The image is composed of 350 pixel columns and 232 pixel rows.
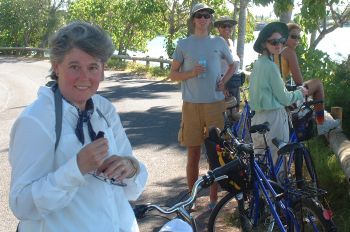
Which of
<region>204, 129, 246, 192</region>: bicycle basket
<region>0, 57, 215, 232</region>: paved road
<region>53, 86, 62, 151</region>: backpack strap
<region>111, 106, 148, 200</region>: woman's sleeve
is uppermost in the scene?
<region>53, 86, 62, 151</region>: backpack strap

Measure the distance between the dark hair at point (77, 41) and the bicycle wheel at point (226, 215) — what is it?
2329 mm

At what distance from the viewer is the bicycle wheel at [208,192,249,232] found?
4.30m

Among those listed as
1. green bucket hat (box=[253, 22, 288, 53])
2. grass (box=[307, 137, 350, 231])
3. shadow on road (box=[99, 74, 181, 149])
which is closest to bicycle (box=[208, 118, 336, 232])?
grass (box=[307, 137, 350, 231])

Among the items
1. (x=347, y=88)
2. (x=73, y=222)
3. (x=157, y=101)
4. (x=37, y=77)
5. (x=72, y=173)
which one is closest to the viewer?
(x=72, y=173)

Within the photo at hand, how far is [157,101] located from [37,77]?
32.9 ft

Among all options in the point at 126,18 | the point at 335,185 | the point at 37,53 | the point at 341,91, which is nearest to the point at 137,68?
the point at 126,18

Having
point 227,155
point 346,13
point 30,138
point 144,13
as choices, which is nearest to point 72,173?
point 30,138

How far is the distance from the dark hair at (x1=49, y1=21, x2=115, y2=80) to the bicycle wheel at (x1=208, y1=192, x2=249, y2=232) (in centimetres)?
233

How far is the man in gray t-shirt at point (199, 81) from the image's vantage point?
5.33 metres

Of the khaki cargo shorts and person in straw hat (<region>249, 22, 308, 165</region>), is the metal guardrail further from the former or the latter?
person in straw hat (<region>249, 22, 308, 165</region>)

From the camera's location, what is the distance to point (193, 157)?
5.46m

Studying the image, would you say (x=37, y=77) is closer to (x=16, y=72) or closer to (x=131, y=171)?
(x=16, y=72)

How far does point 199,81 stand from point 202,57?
0.24 meters

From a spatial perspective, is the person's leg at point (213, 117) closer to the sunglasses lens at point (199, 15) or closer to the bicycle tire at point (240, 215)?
the bicycle tire at point (240, 215)
